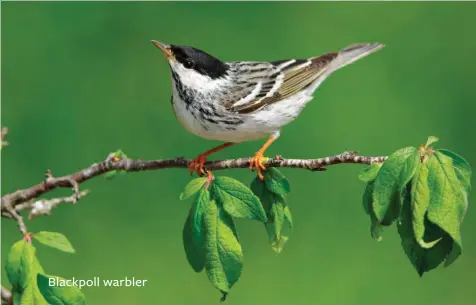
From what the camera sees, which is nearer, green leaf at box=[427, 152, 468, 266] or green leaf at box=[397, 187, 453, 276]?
green leaf at box=[427, 152, 468, 266]

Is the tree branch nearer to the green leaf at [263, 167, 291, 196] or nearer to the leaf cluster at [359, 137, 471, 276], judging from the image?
the green leaf at [263, 167, 291, 196]

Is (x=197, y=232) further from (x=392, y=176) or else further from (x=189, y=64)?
(x=189, y=64)

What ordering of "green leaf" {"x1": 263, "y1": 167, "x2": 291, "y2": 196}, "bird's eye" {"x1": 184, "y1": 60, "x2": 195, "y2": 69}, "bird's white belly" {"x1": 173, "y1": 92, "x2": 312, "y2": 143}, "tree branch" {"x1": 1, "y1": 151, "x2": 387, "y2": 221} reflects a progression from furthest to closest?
"bird's eye" {"x1": 184, "y1": 60, "x2": 195, "y2": 69}, "bird's white belly" {"x1": 173, "y1": 92, "x2": 312, "y2": 143}, "tree branch" {"x1": 1, "y1": 151, "x2": 387, "y2": 221}, "green leaf" {"x1": 263, "y1": 167, "x2": 291, "y2": 196}

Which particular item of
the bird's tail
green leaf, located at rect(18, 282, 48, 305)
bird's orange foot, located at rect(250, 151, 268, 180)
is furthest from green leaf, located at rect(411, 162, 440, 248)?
the bird's tail

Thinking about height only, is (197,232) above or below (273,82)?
below

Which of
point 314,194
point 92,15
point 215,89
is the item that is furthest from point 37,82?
point 215,89

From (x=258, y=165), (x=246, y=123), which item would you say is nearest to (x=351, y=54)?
(x=246, y=123)

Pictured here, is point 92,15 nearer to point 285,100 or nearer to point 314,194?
point 314,194
